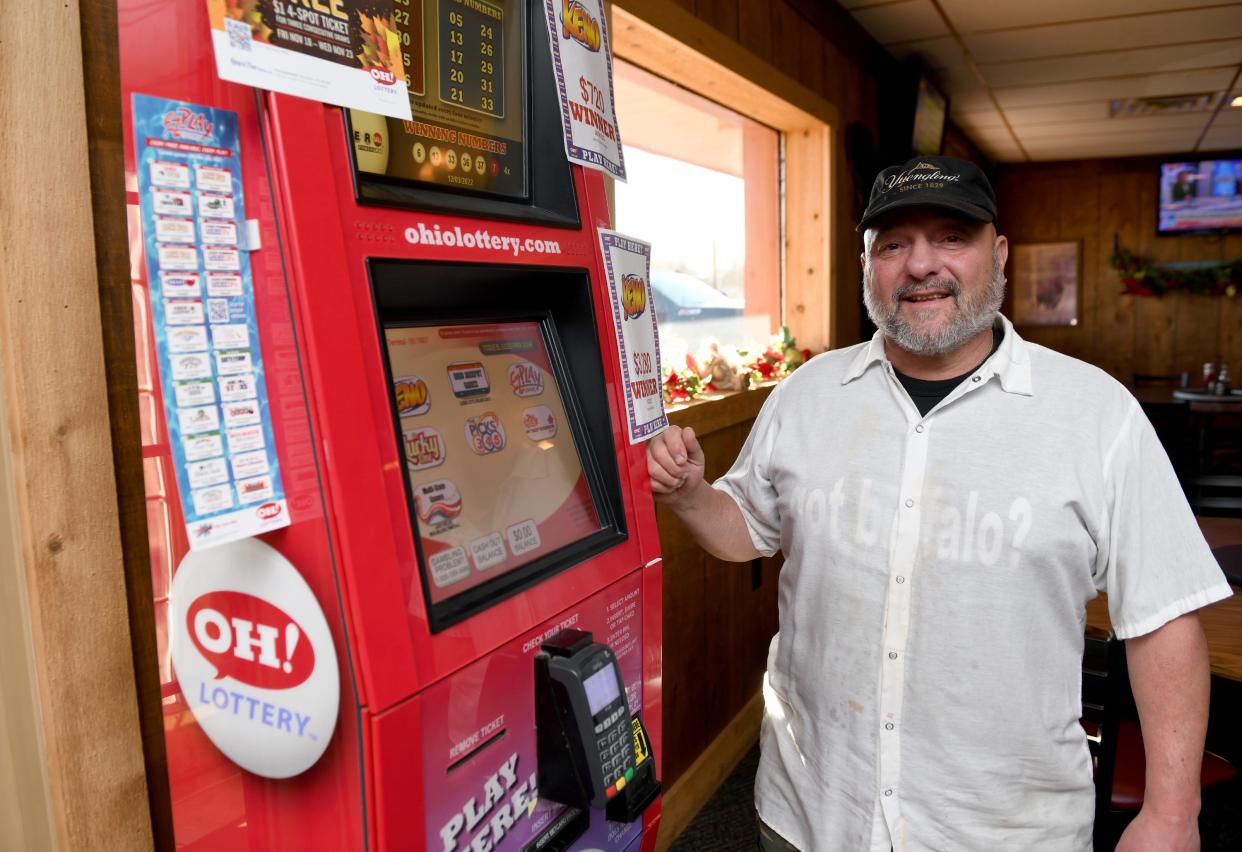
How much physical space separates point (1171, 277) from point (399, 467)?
27.9 ft

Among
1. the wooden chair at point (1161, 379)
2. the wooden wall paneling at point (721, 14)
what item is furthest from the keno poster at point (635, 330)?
the wooden chair at point (1161, 379)

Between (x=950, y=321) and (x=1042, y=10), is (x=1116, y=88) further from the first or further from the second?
(x=950, y=321)

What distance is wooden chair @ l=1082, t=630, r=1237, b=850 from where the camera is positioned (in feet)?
5.58

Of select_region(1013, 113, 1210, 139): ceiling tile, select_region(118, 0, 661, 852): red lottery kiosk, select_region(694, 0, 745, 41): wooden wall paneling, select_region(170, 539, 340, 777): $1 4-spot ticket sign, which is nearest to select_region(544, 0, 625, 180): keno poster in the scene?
select_region(118, 0, 661, 852): red lottery kiosk

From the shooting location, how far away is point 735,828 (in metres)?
2.74

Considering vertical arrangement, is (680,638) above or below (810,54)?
below

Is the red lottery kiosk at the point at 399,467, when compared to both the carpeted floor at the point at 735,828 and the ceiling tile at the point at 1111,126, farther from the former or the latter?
the ceiling tile at the point at 1111,126

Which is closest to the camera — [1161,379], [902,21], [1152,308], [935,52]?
[902,21]

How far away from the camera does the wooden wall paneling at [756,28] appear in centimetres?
294

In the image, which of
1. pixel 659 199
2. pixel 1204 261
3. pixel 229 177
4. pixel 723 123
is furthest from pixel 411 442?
pixel 1204 261

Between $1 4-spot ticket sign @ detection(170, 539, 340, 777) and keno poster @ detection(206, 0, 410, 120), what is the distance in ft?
1.37

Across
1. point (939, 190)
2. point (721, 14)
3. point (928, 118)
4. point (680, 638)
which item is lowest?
point (680, 638)

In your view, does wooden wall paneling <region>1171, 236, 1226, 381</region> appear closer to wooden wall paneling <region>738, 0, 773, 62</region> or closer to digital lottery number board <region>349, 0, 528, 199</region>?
wooden wall paneling <region>738, 0, 773, 62</region>

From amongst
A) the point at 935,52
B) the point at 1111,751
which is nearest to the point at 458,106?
the point at 1111,751
